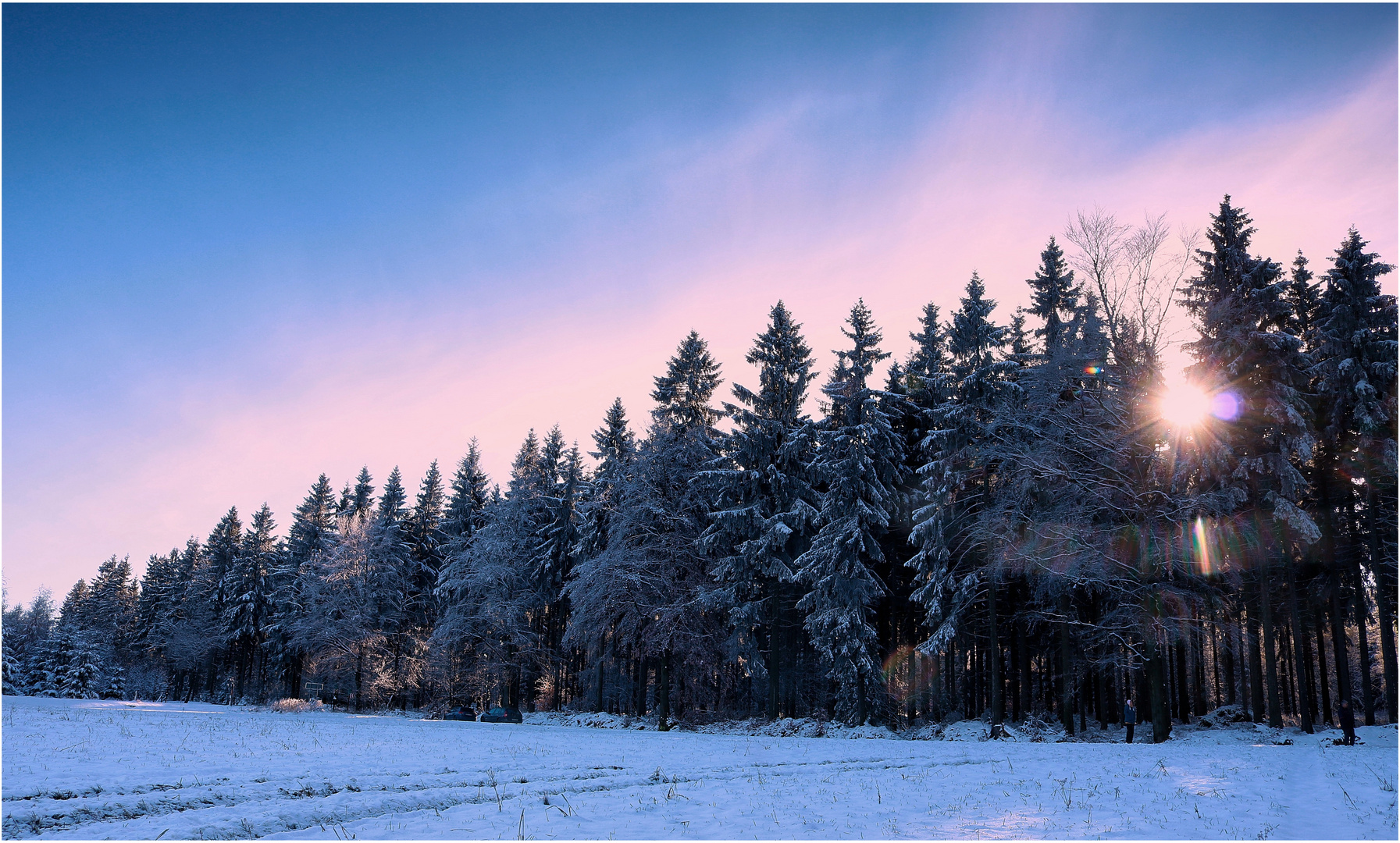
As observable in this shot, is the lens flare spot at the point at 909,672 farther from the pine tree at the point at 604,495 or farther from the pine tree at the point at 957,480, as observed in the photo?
the pine tree at the point at 604,495

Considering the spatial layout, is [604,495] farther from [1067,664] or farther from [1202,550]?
[1202,550]

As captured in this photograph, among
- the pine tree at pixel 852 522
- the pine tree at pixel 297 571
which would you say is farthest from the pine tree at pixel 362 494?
the pine tree at pixel 852 522

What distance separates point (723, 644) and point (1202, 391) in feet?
69.1

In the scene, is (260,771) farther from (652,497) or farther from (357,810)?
(652,497)

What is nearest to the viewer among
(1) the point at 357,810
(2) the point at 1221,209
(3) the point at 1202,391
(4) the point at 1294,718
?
(1) the point at 357,810

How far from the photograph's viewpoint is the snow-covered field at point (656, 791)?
8.33 m

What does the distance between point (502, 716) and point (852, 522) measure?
70.5 ft

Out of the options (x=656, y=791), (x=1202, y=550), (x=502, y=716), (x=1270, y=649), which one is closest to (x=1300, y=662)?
(x=1270, y=649)

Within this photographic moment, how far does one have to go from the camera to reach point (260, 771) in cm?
1217

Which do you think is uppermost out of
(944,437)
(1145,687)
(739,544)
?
(944,437)

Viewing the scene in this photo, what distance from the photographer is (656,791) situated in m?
11.4

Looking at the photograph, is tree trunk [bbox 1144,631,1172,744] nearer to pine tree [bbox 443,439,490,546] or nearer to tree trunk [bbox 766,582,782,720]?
tree trunk [bbox 766,582,782,720]

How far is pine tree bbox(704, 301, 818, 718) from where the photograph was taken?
33.1 m

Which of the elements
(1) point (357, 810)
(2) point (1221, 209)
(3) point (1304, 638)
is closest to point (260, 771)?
(1) point (357, 810)
